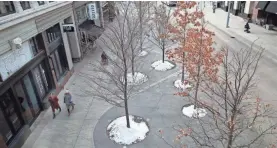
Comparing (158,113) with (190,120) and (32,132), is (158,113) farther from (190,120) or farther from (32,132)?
(32,132)

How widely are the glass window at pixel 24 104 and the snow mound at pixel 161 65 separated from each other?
962cm

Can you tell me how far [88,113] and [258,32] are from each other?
21134 millimetres

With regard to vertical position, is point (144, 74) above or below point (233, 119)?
below

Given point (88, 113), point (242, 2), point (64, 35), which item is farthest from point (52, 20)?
point (242, 2)

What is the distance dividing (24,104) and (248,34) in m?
22.5

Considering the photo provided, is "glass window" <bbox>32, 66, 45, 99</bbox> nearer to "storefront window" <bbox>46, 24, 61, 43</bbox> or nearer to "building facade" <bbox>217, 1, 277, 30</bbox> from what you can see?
"storefront window" <bbox>46, 24, 61, 43</bbox>

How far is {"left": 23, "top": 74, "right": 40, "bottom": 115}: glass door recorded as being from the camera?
12.4m

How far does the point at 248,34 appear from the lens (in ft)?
80.6

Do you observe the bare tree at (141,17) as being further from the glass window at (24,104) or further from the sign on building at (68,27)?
the glass window at (24,104)

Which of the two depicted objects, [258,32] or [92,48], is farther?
[258,32]

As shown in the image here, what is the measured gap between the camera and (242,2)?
102 ft

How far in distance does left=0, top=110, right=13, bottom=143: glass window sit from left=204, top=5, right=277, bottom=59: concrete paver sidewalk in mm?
19254

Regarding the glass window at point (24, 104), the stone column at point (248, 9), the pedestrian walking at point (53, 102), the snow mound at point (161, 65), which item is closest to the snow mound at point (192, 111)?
the snow mound at point (161, 65)

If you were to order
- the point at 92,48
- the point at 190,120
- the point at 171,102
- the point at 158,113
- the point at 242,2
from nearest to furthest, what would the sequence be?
1. the point at 190,120
2. the point at 158,113
3. the point at 171,102
4. the point at 92,48
5. the point at 242,2
